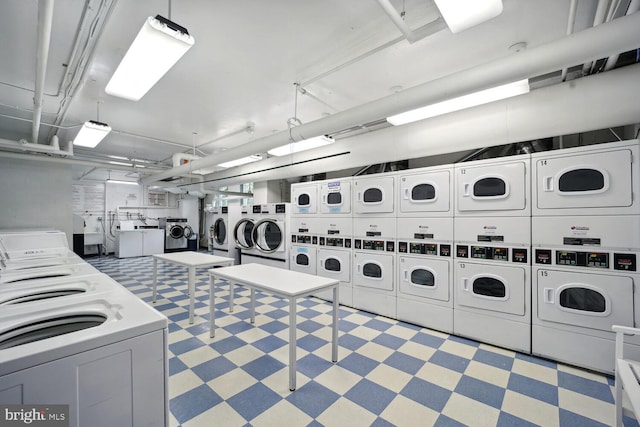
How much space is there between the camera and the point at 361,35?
240cm

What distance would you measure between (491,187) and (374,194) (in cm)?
148

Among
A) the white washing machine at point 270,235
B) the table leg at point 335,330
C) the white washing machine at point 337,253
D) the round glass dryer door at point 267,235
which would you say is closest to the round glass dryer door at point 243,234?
the white washing machine at point 270,235

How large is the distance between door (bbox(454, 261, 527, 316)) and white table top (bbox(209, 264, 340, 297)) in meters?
1.62

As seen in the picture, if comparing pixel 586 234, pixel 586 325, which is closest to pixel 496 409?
pixel 586 325

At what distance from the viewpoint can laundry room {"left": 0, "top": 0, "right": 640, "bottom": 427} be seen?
1.58m

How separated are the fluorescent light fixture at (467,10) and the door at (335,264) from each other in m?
3.14

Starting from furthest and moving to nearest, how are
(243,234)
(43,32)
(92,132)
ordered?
(243,234)
(92,132)
(43,32)

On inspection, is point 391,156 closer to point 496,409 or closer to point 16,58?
point 496,409

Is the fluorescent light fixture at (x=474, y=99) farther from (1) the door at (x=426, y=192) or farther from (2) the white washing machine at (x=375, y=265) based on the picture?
(2) the white washing machine at (x=375, y=265)

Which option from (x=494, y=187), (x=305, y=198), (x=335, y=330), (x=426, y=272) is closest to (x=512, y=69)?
(x=494, y=187)

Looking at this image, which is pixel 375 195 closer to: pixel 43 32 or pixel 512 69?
pixel 512 69

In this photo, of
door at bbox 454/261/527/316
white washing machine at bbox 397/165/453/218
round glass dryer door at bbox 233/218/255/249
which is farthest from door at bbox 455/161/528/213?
round glass dryer door at bbox 233/218/255/249

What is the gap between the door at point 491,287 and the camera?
2.82 m

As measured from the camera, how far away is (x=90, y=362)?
40.4 inches
